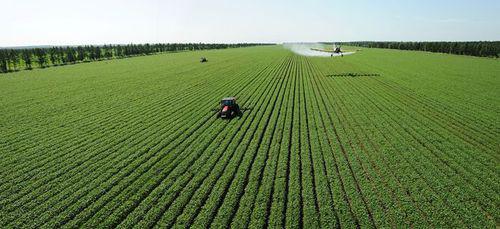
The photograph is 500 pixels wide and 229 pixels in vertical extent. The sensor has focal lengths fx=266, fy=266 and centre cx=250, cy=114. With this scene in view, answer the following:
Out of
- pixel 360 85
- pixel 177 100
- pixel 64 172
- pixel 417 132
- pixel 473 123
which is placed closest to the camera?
pixel 64 172

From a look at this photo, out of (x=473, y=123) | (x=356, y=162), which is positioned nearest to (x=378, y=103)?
(x=473, y=123)

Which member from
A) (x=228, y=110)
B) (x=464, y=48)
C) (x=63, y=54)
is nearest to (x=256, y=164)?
(x=228, y=110)

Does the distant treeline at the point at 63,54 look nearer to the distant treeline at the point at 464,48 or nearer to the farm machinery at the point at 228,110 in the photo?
the farm machinery at the point at 228,110

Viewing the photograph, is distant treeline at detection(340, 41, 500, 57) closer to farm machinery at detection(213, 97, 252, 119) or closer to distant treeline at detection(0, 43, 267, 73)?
farm machinery at detection(213, 97, 252, 119)

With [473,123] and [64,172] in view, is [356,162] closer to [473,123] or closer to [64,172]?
[473,123]

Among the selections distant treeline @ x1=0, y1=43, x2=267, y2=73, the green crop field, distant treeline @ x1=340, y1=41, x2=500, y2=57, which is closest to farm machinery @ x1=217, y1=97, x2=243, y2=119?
the green crop field

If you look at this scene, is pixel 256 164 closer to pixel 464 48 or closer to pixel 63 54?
Answer: pixel 63 54
